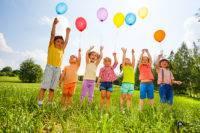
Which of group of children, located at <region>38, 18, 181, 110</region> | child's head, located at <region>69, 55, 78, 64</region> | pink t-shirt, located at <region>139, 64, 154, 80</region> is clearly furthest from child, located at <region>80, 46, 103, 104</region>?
pink t-shirt, located at <region>139, 64, 154, 80</region>

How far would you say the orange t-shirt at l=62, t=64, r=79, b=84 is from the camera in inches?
363

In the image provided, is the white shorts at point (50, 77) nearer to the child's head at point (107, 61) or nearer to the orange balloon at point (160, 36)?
the child's head at point (107, 61)

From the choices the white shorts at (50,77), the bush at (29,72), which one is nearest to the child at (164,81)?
the white shorts at (50,77)

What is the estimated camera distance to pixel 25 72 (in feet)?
290

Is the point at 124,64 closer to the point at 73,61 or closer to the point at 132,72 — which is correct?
the point at 132,72

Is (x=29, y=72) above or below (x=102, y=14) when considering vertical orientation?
above

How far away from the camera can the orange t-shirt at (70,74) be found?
921cm

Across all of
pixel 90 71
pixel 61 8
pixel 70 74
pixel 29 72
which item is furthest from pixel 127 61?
pixel 29 72

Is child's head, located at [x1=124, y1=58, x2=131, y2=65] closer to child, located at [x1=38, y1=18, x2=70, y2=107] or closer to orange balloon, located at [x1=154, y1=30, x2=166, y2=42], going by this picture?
orange balloon, located at [x1=154, y1=30, x2=166, y2=42]

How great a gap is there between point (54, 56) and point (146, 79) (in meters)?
3.25

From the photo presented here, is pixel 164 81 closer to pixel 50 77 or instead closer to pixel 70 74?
pixel 70 74

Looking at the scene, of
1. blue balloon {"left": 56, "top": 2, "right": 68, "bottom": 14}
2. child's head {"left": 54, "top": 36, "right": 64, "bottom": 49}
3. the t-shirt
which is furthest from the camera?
the t-shirt

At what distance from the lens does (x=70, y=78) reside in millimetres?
9211

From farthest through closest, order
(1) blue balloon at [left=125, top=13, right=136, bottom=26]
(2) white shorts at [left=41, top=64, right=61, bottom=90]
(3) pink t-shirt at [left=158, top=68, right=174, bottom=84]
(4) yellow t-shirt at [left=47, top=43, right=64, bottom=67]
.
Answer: (1) blue balloon at [left=125, top=13, right=136, bottom=26], (3) pink t-shirt at [left=158, top=68, right=174, bottom=84], (4) yellow t-shirt at [left=47, top=43, right=64, bottom=67], (2) white shorts at [left=41, top=64, right=61, bottom=90]
